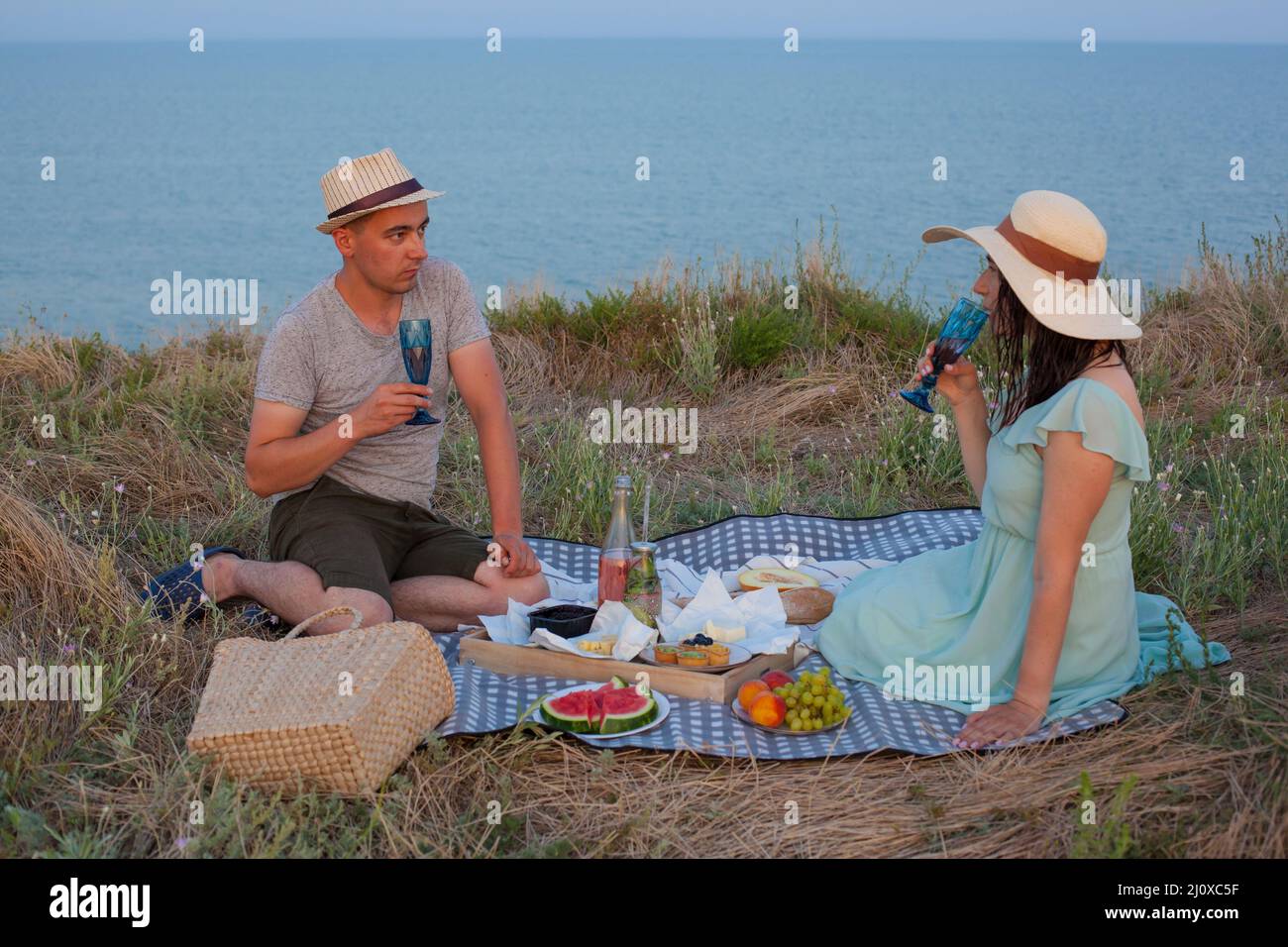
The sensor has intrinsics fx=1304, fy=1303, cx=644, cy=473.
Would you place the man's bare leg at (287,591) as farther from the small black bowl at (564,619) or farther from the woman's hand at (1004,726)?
the woman's hand at (1004,726)

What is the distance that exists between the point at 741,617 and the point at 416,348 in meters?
1.38

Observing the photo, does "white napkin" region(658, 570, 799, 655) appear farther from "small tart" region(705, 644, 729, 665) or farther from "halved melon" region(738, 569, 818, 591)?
"halved melon" region(738, 569, 818, 591)

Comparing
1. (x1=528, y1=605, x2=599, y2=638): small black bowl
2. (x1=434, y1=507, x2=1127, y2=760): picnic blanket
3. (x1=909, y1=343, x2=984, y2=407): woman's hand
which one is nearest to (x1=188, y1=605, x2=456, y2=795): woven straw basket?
(x1=434, y1=507, x2=1127, y2=760): picnic blanket

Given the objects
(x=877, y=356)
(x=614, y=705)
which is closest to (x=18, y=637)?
(x=614, y=705)

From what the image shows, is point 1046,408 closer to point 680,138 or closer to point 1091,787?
point 1091,787

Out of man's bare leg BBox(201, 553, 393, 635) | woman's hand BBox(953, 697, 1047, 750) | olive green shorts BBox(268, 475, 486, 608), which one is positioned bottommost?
woman's hand BBox(953, 697, 1047, 750)

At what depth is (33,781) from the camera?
340 cm

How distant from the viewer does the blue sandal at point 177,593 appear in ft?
Result: 14.6

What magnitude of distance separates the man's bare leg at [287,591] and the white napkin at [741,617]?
984mm

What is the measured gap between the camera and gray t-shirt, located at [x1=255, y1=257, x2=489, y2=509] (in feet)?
14.5

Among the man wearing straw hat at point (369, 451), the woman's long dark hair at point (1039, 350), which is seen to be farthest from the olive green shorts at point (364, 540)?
the woman's long dark hair at point (1039, 350)

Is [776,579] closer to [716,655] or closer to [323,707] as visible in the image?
[716,655]

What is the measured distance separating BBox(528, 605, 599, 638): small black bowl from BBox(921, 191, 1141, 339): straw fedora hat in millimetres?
1707

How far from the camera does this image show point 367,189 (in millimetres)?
4340
